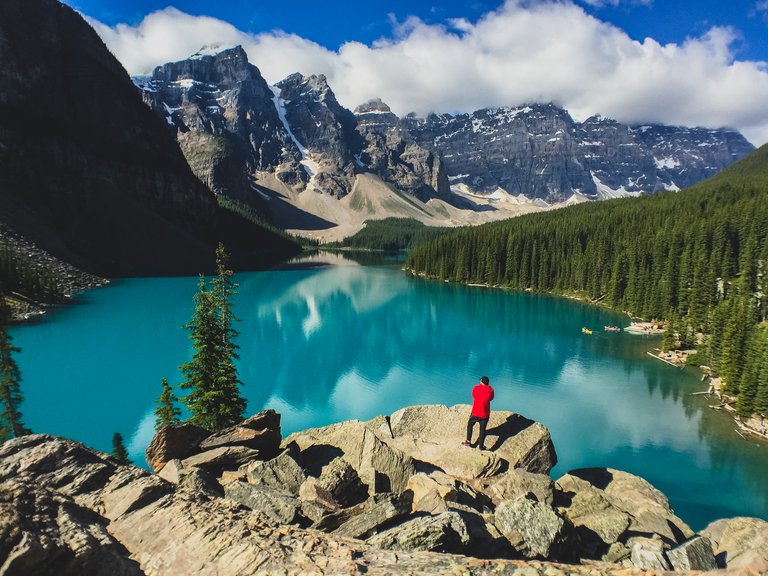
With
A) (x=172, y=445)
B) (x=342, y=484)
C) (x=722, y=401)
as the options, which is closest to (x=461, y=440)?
(x=342, y=484)

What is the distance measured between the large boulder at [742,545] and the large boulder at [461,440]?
17.2 ft

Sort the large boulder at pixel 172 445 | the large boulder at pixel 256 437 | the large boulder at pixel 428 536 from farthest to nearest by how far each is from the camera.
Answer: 1. the large boulder at pixel 256 437
2. the large boulder at pixel 172 445
3. the large boulder at pixel 428 536

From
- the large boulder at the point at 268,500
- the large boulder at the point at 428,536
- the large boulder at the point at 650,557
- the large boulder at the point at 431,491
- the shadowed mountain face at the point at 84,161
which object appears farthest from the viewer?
the shadowed mountain face at the point at 84,161

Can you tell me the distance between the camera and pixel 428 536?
7.75m

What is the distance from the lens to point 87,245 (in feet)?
421

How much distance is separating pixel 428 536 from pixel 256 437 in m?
8.23

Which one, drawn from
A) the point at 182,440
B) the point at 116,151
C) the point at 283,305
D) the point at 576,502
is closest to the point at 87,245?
the point at 116,151

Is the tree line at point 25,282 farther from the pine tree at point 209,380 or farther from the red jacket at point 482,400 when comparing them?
the red jacket at point 482,400

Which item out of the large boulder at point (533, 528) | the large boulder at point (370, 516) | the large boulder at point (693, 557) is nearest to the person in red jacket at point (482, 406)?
the large boulder at point (533, 528)

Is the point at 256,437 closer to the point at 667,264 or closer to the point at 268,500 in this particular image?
the point at 268,500

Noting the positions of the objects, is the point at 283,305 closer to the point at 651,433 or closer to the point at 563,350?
the point at 563,350

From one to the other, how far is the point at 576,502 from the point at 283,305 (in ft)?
245

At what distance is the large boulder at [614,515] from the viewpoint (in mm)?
11203

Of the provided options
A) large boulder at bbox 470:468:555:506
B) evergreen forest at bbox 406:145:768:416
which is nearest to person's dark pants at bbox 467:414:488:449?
large boulder at bbox 470:468:555:506
